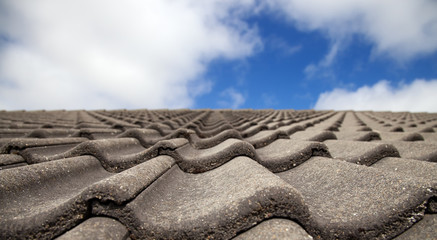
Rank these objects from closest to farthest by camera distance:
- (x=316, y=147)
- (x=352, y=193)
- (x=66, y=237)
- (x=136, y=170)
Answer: (x=66, y=237), (x=352, y=193), (x=136, y=170), (x=316, y=147)

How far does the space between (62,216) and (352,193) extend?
124 centimetres

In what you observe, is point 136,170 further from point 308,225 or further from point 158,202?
point 308,225

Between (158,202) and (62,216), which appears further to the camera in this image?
(158,202)

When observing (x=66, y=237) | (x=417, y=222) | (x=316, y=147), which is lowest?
(x=417, y=222)

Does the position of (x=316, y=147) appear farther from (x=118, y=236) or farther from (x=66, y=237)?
(x=66, y=237)

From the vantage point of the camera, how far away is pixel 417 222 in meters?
0.97

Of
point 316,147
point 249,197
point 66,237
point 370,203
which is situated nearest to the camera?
point 66,237

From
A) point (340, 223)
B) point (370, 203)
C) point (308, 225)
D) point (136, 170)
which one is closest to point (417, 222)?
point (370, 203)

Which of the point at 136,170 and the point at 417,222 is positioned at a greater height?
the point at 136,170

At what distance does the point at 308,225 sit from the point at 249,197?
0.24m

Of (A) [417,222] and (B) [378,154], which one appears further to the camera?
(B) [378,154]

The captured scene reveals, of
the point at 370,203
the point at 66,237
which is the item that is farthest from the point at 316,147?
the point at 66,237

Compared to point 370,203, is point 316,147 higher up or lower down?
higher up

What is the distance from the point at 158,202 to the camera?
1.19m
